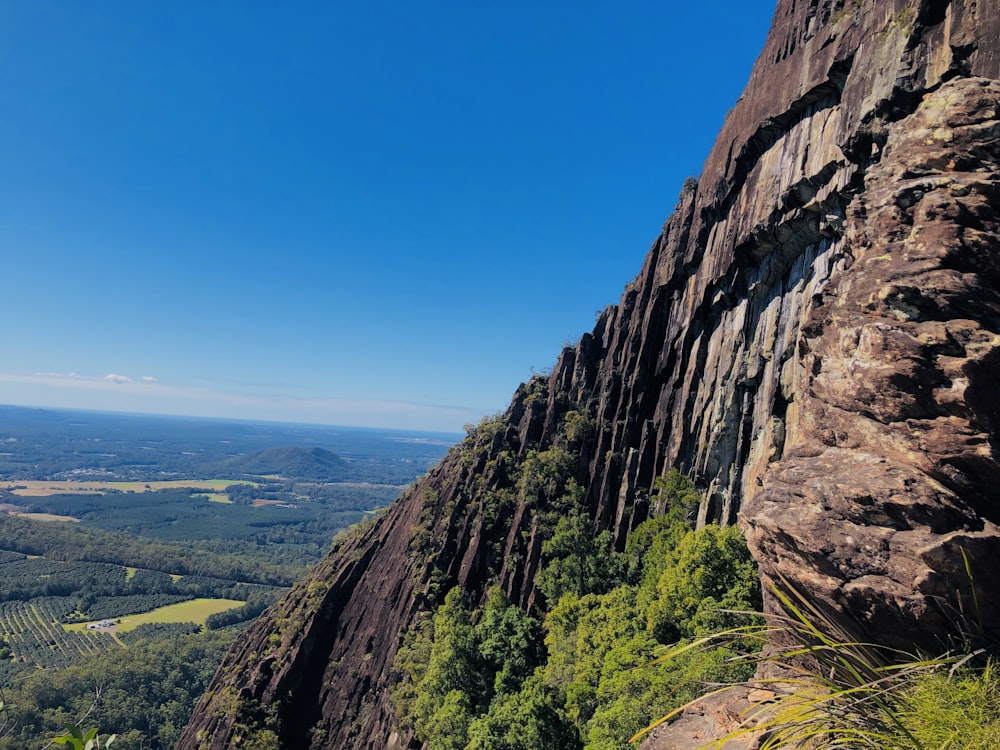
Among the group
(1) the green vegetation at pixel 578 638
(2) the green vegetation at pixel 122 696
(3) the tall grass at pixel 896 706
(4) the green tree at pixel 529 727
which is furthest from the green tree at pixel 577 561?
(2) the green vegetation at pixel 122 696

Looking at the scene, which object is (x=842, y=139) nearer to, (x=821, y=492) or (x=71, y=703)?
(x=821, y=492)

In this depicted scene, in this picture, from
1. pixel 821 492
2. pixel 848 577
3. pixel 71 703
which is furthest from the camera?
pixel 71 703

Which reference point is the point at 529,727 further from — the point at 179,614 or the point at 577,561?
the point at 179,614

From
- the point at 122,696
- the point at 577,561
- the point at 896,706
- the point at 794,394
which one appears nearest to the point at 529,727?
the point at 577,561

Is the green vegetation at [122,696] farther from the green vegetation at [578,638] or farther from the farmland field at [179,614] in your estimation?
the green vegetation at [578,638]

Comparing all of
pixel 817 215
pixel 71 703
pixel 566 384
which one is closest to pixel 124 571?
pixel 71 703

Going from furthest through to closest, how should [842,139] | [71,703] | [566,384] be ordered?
[71,703] < [566,384] < [842,139]

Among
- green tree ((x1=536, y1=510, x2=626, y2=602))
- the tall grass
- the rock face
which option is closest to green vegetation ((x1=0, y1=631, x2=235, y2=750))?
the rock face
